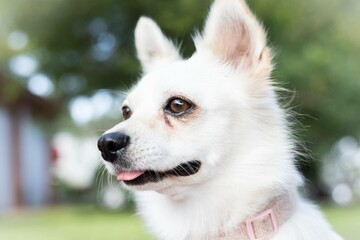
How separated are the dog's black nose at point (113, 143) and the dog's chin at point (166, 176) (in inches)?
5.6

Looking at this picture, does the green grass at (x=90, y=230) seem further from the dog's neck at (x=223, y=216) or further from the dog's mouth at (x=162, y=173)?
the dog's mouth at (x=162, y=173)

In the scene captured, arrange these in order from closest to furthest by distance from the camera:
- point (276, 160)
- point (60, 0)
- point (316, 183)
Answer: point (276, 160) < point (60, 0) < point (316, 183)

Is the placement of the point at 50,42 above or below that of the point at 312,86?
above

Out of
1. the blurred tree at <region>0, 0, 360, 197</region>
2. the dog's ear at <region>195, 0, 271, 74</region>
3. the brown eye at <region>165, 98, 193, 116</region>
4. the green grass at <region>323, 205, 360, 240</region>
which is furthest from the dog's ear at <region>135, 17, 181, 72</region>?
the blurred tree at <region>0, 0, 360, 197</region>

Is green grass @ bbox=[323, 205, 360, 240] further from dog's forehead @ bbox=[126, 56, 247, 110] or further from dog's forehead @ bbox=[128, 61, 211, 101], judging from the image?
dog's forehead @ bbox=[128, 61, 211, 101]

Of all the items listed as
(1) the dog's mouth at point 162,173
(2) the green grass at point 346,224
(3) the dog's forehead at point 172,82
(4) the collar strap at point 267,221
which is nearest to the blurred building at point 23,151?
(2) the green grass at point 346,224

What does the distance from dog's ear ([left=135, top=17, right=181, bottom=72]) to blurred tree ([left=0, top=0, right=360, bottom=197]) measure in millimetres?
5788

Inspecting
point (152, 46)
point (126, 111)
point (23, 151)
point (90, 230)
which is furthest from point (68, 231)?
point (23, 151)

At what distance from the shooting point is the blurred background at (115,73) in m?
7.89

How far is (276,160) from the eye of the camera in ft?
6.83

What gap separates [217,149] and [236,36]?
1.82 ft

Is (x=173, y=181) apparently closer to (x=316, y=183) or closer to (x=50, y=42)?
(x=50, y=42)

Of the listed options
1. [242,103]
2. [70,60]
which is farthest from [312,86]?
[242,103]

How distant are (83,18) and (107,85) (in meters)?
1.42
